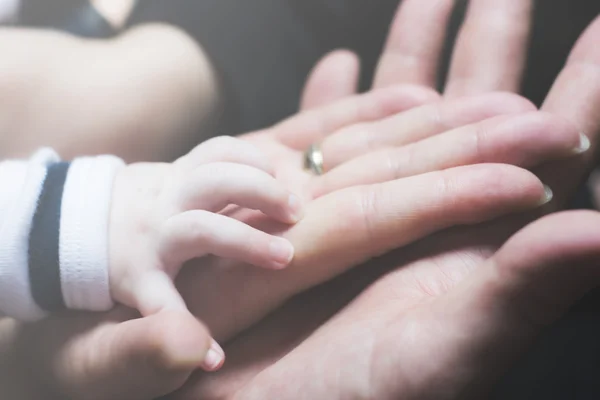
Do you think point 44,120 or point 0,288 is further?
point 44,120

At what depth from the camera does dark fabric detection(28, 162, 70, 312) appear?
0.31 m

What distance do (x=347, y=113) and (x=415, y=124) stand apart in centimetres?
9

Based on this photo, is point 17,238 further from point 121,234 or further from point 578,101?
point 578,101

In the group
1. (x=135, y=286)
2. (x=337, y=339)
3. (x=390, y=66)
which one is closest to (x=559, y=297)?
(x=337, y=339)

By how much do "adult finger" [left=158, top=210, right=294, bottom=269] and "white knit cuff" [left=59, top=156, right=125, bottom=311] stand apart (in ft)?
0.12

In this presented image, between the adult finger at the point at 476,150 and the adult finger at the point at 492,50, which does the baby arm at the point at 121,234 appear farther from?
the adult finger at the point at 492,50

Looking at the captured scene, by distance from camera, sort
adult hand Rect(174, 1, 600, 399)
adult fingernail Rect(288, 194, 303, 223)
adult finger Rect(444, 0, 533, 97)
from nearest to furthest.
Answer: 1. adult hand Rect(174, 1, 600, 399)
2. adult fingernail Rect(288, 194, 303, 223)
3. adult finger Rect(444, 0, 533, 97)

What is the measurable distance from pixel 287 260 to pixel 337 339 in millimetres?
54

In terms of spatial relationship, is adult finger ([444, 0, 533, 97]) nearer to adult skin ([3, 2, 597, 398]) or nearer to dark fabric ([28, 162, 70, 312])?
adult skin ([3, 2, 597, 398])

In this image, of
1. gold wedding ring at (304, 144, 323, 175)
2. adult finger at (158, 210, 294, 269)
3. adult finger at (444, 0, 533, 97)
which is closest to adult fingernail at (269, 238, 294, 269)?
adult finger at (158, 210, 294, 269)

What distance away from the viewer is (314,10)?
53 centimetres

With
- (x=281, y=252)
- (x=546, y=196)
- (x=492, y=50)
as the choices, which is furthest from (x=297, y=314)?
(x=492, y=50)

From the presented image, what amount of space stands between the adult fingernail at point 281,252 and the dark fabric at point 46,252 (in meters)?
0.12

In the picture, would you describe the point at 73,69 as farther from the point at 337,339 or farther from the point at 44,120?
the point at 337,339
